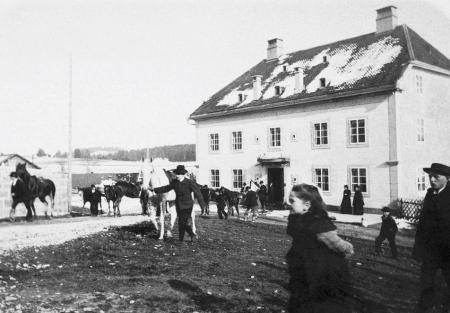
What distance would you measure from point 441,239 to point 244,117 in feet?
89.6

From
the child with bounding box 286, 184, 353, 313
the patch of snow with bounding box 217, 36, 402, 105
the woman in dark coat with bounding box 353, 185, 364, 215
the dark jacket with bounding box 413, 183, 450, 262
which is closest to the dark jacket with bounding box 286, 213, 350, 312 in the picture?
the child with bounding box 286, 184, 353, 313

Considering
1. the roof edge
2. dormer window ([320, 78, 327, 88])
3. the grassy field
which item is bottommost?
the grassy field

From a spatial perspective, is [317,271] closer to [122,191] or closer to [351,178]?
[122,191]

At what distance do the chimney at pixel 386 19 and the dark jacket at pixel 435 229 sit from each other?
26422 mm

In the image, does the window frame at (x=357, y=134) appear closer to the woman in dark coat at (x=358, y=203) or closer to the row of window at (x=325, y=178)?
the row of window at (x=325, y=178)

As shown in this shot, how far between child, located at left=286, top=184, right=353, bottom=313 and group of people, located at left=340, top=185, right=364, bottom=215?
21.6 metres

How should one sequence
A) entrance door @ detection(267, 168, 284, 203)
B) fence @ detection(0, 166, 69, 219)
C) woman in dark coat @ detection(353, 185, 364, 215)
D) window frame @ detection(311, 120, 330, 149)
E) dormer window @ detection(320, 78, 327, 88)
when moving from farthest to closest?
entrance door @ detection(267, 168, 284, 203) < dormer window @ detection(320, 78, 327, 88) < window frame @ detection(311, 120, 330, 149) < woman in dark coat @ detection(353, 185, 364, 215) < fence @ detection(0, 166, 69, 219)

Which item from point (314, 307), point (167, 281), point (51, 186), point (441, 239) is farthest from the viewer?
point (51, 186)

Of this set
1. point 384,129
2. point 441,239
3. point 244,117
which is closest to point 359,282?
point 441,239

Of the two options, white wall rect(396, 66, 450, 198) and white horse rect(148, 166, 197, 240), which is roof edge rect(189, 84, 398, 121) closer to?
white wall rect(396, 66, 450, 198)

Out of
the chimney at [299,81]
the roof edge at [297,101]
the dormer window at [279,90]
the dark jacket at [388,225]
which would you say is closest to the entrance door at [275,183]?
the roof edge at [297,101]

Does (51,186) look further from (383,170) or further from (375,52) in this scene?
(375,52)

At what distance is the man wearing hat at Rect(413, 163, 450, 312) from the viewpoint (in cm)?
633

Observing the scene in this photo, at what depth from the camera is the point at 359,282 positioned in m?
9.40
